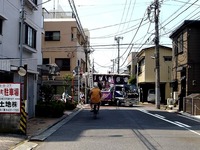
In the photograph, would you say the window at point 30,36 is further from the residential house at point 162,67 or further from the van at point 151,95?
the van at point 151,95

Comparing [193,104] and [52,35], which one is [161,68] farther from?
[193,104]

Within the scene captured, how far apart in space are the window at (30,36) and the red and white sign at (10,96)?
7.69 m

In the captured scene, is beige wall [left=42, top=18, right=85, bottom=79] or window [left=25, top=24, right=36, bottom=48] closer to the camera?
window [left=25, top=24, right=36, bottom=48]

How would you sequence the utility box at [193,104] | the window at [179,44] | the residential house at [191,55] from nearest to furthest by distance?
the utility box at [193,104], the residential house at [191,55], the window at [179,44]

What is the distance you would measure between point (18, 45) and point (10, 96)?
262 inches

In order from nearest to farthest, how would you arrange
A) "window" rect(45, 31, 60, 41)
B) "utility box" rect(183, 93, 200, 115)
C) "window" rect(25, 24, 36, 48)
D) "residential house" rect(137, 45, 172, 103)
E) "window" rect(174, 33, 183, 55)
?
"window" rect(25, 24, 36, 48) < "utility box" rect(183, 93, 200, 115) < "window" rect(174, 33, 183, 55) < "window" rect(45, 31, 60, 41) < "residential house" rect(137, 45, 172, 103)

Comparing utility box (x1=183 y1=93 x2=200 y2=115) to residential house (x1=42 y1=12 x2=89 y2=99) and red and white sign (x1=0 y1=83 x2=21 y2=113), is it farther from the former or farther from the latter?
residential house (x1=42 y1=12 x2=89 y2=99)

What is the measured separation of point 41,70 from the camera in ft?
85.3

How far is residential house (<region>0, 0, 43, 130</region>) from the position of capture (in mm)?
16859

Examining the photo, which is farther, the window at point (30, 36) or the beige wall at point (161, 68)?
the beige wall at point (161, 68)

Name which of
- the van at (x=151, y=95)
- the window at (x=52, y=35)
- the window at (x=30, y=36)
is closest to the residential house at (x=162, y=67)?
the van at (x=151, y=95)

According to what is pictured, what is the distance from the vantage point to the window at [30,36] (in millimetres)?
21659

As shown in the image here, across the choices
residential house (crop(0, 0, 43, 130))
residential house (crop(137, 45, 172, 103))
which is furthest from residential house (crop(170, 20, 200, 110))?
residential house (crop(137, 45, 172, 103))

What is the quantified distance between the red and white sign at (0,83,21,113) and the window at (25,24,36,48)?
7686 mm
